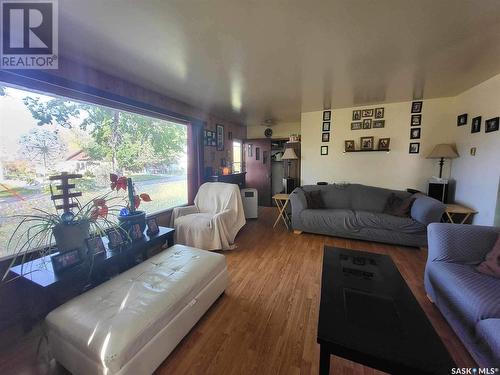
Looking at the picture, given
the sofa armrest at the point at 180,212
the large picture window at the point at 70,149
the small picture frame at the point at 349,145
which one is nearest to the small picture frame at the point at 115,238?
the large picture window at the point at 70,149

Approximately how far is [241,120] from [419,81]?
3.32 meters

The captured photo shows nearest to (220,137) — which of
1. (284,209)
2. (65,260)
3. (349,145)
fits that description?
(284,209)

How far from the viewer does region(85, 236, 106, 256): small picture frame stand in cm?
154

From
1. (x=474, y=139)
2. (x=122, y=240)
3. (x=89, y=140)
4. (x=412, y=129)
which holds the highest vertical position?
(x=412, y=129)

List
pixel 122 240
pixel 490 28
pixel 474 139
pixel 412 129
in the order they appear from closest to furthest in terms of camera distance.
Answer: pixel 490 28 → pixel 122 240 → pixel 474 139 → pixel 412 129

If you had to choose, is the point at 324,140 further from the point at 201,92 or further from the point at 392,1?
the point at 392,1

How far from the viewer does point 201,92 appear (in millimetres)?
2916

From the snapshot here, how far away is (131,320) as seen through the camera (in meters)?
1.10

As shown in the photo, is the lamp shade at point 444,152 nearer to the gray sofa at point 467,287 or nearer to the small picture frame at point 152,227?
the gray sofa at point 467,287

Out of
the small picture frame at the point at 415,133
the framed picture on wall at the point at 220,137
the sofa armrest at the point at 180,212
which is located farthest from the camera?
the framed picture on wall at the point at 220,137

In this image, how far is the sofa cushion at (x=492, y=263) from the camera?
1.43 meters

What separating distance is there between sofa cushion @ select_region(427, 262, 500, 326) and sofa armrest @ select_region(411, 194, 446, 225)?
129 cm

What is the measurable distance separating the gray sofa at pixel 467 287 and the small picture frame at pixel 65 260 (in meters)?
2.53

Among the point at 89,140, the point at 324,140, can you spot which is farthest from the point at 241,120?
the point at 89,140
